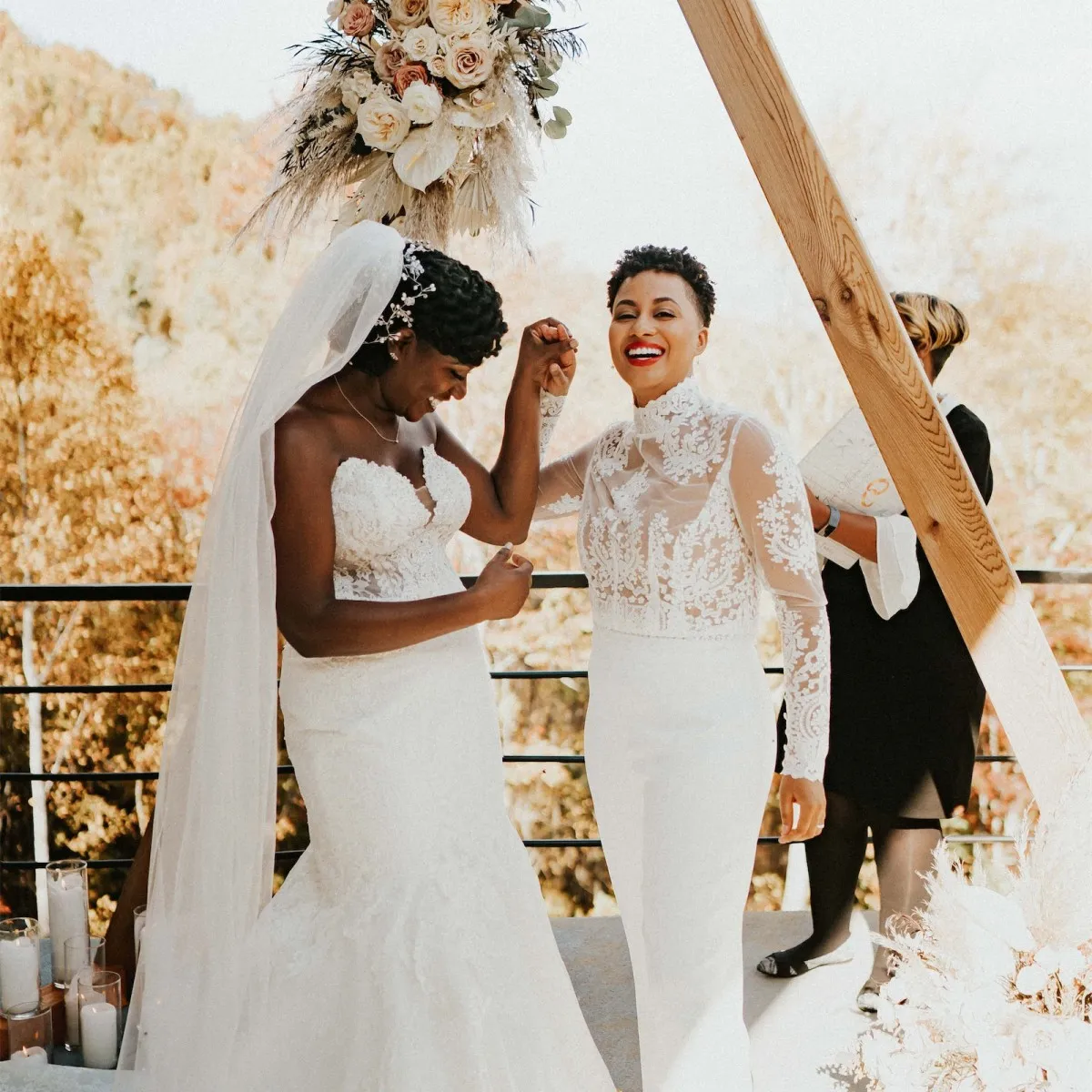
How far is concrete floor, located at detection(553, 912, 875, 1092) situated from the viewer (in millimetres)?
2559

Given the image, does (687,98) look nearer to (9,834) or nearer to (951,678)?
(951,678)

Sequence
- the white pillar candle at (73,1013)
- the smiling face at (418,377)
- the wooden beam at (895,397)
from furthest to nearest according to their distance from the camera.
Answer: the white pillar candle at (73,1013) → the smiling face at (418,377) → the wooden beam at (895,397)

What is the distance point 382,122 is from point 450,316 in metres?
0.46

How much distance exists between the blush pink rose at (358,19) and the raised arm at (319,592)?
2.51 feet

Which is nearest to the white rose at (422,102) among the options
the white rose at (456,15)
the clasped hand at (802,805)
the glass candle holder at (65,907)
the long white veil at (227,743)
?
the white rose at (456,15)

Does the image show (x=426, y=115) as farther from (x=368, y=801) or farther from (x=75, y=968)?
(x=75, y=968)

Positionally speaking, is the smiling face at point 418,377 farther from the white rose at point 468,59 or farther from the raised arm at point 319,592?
the white rose at point 468,59

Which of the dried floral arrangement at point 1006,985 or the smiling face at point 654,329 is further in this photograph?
the smiling face at point 654,329

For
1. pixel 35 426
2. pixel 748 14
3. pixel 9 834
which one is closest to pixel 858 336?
pixel 748 14

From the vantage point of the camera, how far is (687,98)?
7.04 metres

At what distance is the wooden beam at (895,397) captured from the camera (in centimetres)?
169

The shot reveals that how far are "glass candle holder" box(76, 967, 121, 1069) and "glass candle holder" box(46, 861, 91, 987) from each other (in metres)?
0.24

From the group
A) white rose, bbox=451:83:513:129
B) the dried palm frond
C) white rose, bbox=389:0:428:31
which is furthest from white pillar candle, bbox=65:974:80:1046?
white rose, bbox=389:0:428:31

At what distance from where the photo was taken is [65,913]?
259cm
